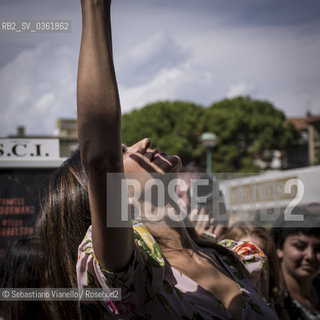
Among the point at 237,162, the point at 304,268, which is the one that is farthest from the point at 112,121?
the point at 237,162

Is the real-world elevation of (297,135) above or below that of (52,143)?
above

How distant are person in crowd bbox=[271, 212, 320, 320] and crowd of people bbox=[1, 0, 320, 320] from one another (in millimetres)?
696

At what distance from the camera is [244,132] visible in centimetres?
3094

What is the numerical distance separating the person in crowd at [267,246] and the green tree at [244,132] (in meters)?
25.9

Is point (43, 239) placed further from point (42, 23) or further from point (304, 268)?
point (304, 268)

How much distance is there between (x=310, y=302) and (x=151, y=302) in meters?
2.00

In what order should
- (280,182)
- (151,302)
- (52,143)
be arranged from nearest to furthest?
(151,302), (52,143), (280,182)

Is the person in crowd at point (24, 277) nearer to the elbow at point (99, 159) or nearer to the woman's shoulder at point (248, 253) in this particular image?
the woman's shoulder at point (248, 253)

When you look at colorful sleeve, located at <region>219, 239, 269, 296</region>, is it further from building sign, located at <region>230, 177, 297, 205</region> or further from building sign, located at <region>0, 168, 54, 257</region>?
building sign, located at <region>230, 177, 297, 205</region>

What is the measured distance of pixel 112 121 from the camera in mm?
840

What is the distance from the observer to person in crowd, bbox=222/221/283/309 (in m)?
2.59
